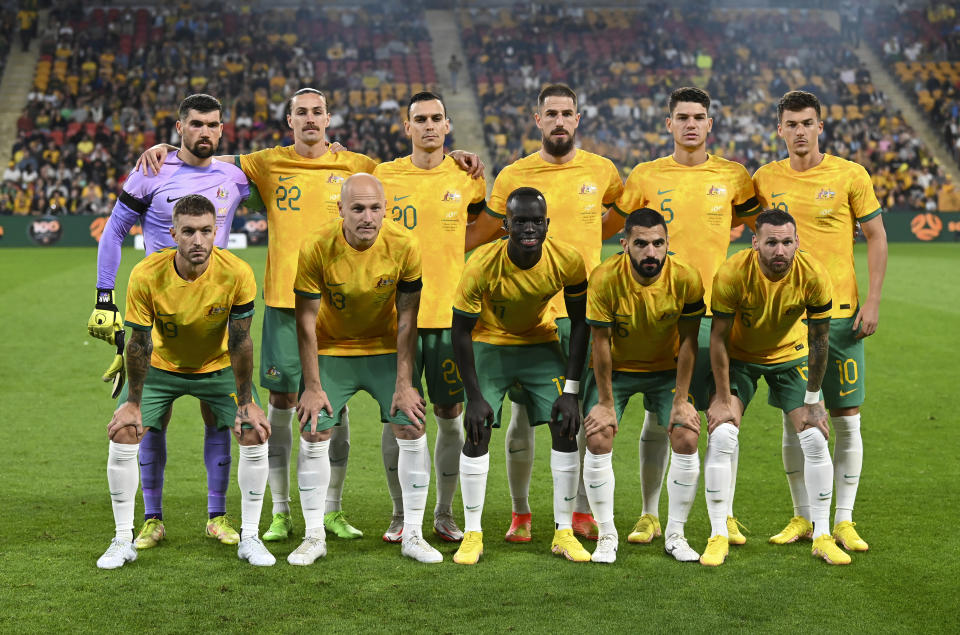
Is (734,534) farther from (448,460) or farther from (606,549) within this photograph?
(448,460)

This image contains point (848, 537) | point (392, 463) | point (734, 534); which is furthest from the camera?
point (392, 463)

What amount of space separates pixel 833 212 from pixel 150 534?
4.36 m

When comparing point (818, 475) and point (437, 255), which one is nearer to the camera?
point (818, 475)

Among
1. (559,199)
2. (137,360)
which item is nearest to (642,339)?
(559,199)

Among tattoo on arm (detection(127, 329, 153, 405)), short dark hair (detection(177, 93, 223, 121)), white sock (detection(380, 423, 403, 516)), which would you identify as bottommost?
white sock (detection(380, 423, 403, 516))

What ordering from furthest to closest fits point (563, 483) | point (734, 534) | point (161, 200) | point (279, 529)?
point (161, 200), point (279, 529), point (734, 534), point (563, 483)

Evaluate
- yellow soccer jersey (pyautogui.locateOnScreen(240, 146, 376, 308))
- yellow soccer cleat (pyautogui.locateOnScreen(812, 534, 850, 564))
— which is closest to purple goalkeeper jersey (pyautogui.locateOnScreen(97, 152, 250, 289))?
yellow soccer jersey (pyautogui.locateOnScreen(240, 146, 376, 308))

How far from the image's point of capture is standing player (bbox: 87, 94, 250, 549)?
6195 mm

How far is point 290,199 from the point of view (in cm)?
648

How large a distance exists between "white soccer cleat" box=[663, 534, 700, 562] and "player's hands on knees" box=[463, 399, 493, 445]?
1200 millimetres

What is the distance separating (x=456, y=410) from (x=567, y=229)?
128cm

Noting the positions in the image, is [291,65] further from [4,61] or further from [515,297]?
[515,297]

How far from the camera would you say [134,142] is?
3027 cm

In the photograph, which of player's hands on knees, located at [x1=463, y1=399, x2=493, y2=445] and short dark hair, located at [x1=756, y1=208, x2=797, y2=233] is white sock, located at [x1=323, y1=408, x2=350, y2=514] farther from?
short dark hair, located at [x1=756, y1=208, x2=797, y2=233]
